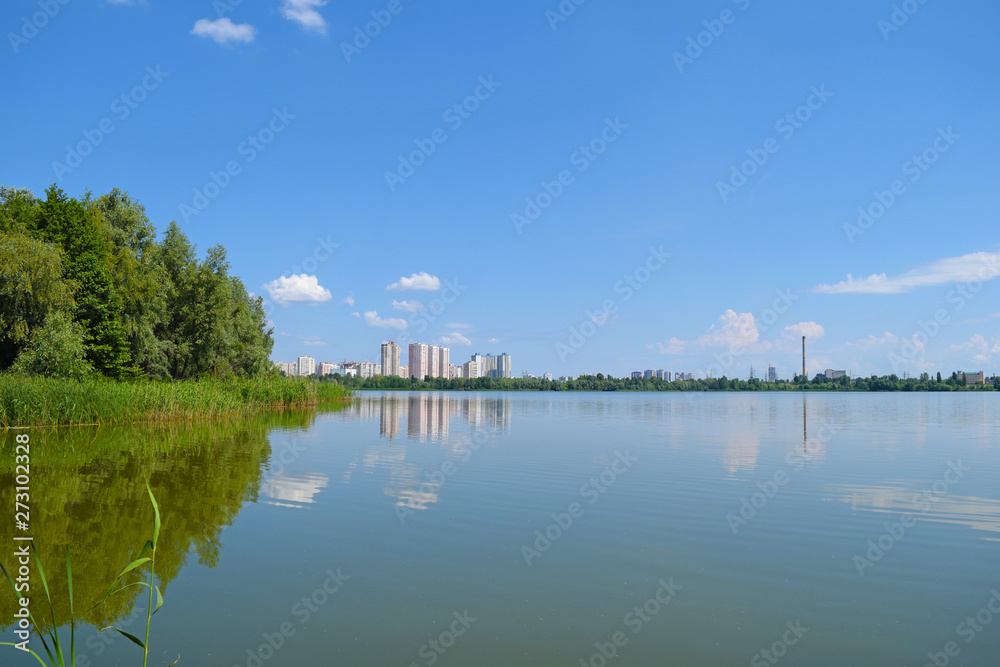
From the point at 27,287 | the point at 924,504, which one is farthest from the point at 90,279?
the point at 924,504

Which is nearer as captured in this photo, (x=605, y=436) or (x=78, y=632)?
(x=78, y=632)

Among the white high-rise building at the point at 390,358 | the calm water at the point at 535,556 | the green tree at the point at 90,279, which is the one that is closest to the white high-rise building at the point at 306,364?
the white high-rise building at the point at 390,358

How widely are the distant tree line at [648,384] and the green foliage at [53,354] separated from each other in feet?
380

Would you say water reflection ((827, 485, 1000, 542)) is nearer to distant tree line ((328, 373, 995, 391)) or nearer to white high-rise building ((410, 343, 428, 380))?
distant tree line ((328, 373, 995, 391))

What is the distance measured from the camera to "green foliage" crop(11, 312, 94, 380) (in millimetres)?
29500

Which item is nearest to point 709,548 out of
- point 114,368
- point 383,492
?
point 383,492

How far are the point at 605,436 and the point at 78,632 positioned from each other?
2184 cm

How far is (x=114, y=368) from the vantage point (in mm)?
36156

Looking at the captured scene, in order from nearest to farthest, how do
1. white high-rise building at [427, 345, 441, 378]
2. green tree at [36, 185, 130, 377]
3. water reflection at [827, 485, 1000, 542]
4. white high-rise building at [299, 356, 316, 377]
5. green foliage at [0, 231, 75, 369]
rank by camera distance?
water reflection at [827, 485, 1000, 542] < green foliage at [0, 231, 75, 369] < green tree at [36, 185, 130, 377] < white high-rise building at [427, 345, 441, 378] < white high-rise building at [299, 356, 316, 377]

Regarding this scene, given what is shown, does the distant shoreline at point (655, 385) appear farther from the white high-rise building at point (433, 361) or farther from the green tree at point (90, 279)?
the green tree at point (90, 279)

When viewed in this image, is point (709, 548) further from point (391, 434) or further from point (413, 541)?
point (391, 434)

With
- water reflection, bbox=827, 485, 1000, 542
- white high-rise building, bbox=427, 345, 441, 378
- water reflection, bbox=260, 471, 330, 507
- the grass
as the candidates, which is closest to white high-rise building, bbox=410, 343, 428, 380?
white high-rise building, bbox=427, 345, 441, 378

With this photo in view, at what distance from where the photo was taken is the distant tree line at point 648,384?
477 ft

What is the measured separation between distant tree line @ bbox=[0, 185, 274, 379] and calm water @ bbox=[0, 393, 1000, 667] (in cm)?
1607
